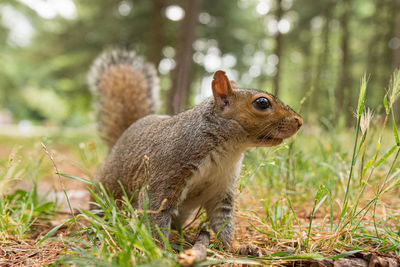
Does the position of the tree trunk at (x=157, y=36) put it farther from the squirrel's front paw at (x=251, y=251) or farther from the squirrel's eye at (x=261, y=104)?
the squirrel's front paw at (x=251, y=251)

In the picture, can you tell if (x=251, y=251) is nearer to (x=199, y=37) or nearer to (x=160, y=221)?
(x=160, y=221)

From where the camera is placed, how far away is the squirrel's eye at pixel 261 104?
5.83 ft

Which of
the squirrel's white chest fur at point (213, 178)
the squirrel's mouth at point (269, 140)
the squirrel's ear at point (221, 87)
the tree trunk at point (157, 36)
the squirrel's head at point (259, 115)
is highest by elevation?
the tree trunk at point (157, 36)

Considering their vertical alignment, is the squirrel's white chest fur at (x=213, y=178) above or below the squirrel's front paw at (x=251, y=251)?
above

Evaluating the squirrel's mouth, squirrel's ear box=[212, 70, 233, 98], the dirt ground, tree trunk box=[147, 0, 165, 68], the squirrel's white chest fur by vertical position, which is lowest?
the dirt ground

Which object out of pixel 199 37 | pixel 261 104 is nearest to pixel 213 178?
pixel 261 104

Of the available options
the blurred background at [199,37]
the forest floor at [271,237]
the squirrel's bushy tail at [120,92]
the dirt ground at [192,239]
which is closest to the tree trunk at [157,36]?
the blurred background at [199,37]

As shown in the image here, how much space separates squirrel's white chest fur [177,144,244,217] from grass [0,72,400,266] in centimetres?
9

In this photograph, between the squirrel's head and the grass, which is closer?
the grass

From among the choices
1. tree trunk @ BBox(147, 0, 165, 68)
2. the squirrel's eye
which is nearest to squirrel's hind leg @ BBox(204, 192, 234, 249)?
the squirrel's eye

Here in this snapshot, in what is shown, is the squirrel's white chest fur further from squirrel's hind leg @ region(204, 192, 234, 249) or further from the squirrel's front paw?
the squirrel's front paw

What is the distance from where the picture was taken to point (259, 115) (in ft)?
5.78

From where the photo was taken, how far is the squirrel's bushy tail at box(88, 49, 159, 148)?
9.54 ft

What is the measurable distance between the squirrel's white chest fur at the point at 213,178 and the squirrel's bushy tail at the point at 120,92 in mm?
1287
